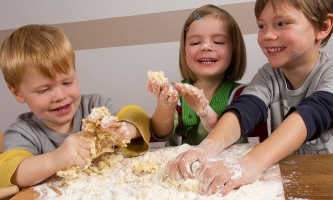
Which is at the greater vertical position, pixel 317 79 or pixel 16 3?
pixel 16 3

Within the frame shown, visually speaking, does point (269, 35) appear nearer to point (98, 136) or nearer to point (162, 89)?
point (162, 89)

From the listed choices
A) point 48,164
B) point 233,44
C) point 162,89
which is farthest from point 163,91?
point 233,44

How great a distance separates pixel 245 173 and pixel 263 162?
7cm

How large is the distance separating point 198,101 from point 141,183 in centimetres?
34

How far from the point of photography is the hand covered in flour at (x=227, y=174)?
0.77 meters

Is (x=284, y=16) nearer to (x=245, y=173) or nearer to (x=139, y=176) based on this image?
(x=245, y=173)

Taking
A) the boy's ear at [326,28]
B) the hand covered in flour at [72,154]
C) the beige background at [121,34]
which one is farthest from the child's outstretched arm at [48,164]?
the beige background at [121,34]

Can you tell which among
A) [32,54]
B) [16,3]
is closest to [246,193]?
[32,54]

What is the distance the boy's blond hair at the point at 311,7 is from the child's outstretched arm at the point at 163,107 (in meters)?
0.39

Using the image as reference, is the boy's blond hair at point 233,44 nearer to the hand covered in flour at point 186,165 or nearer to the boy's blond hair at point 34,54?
the boy's blond hair at point 34,54

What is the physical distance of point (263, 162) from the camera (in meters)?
0.85

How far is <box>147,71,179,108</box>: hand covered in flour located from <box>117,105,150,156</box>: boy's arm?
0.34ft

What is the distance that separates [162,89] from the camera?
992 millimetres

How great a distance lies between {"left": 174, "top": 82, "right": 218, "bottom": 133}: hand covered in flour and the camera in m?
1.04
